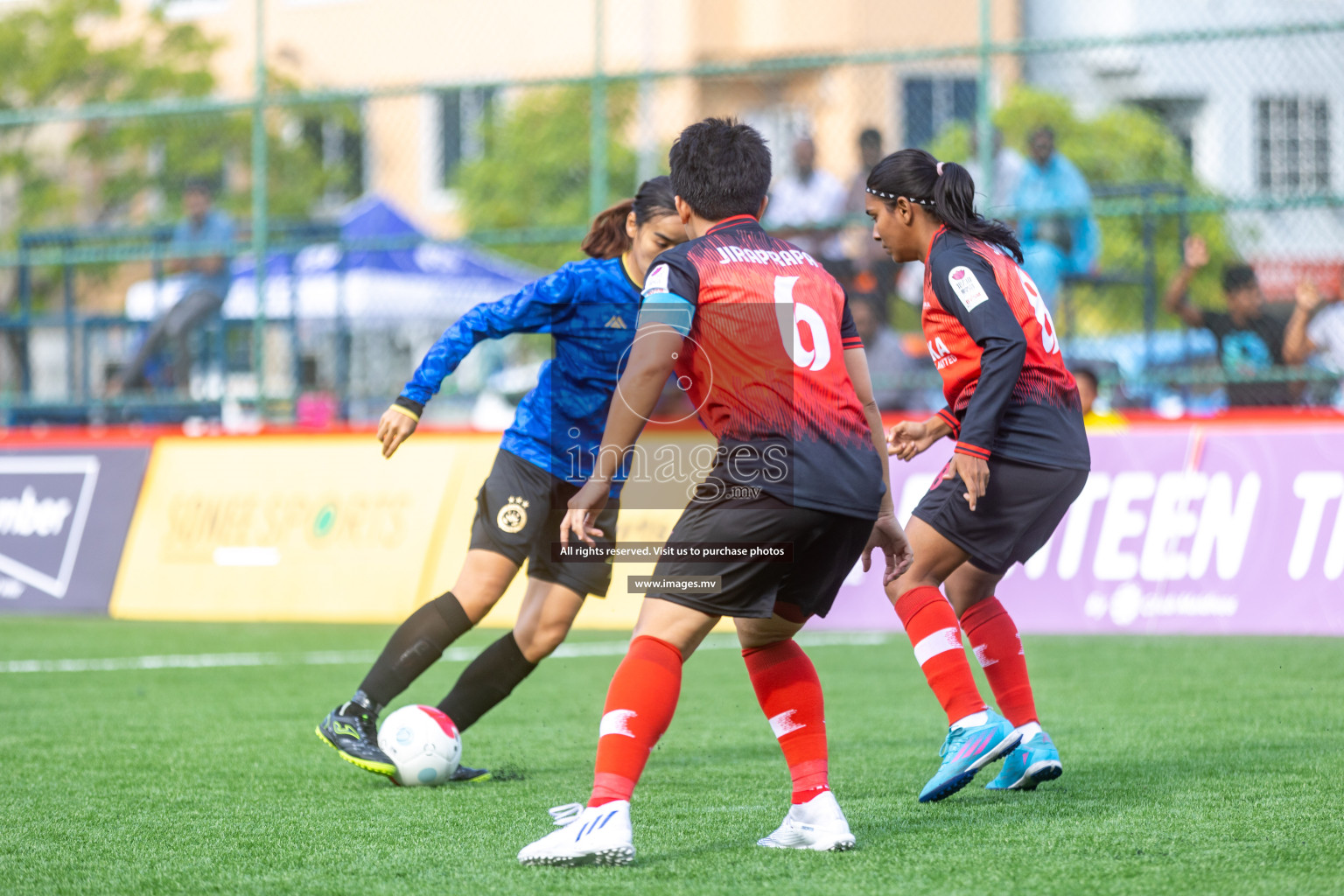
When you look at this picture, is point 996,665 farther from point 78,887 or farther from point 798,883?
point 78,887

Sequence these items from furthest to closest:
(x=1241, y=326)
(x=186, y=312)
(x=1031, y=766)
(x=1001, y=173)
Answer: (x=186, y=312)
(x=1001, y=173)
(x=1241, y=326)
(x=1031, y=766)

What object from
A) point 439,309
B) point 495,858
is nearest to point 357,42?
point 439,309

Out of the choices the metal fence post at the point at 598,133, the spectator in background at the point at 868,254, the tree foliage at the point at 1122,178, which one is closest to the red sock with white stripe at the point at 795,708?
the spectator in background at the point at 868,254

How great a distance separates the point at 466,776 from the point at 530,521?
0.88 meters

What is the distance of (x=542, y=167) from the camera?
1798cm

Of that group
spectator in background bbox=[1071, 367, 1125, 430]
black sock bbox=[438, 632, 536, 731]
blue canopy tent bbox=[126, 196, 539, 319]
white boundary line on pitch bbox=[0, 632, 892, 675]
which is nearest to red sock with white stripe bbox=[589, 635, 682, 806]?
black sock bbox=[438, 632, 536, 731]

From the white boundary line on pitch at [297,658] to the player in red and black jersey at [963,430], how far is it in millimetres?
3834

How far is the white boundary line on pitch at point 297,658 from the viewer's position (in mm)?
8523

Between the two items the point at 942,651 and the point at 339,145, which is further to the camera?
the point at 339,145

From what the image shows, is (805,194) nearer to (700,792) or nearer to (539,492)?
(539,492)

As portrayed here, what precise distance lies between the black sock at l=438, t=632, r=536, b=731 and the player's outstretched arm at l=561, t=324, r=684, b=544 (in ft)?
5.75

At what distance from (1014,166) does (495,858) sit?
27.5ft

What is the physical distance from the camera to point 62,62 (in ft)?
81.2

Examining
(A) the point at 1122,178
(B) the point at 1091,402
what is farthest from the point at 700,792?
(A) the point at 1122,178
